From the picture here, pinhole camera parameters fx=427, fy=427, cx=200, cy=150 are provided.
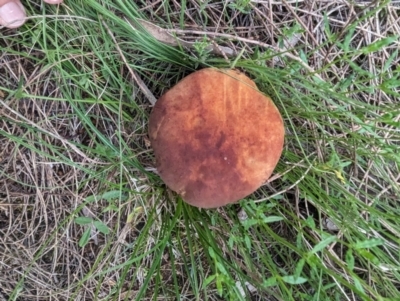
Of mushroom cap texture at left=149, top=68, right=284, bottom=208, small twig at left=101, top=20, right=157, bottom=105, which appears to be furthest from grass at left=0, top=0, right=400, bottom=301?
mushroom cap texture at left=149, top=68, right=284, bottom=208

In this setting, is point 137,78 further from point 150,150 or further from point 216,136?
point 216,136

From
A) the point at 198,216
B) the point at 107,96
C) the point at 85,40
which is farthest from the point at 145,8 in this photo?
the point at 198,216

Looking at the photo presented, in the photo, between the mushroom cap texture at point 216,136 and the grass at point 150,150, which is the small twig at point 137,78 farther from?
the mushroom cap texture at point 216,136

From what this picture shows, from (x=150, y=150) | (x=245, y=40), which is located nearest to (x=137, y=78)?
(x=150, y=150)

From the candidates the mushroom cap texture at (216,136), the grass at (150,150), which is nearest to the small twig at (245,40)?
the grass at (150,150)

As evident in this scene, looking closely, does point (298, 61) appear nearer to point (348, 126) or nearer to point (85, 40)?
point (348, 126)
